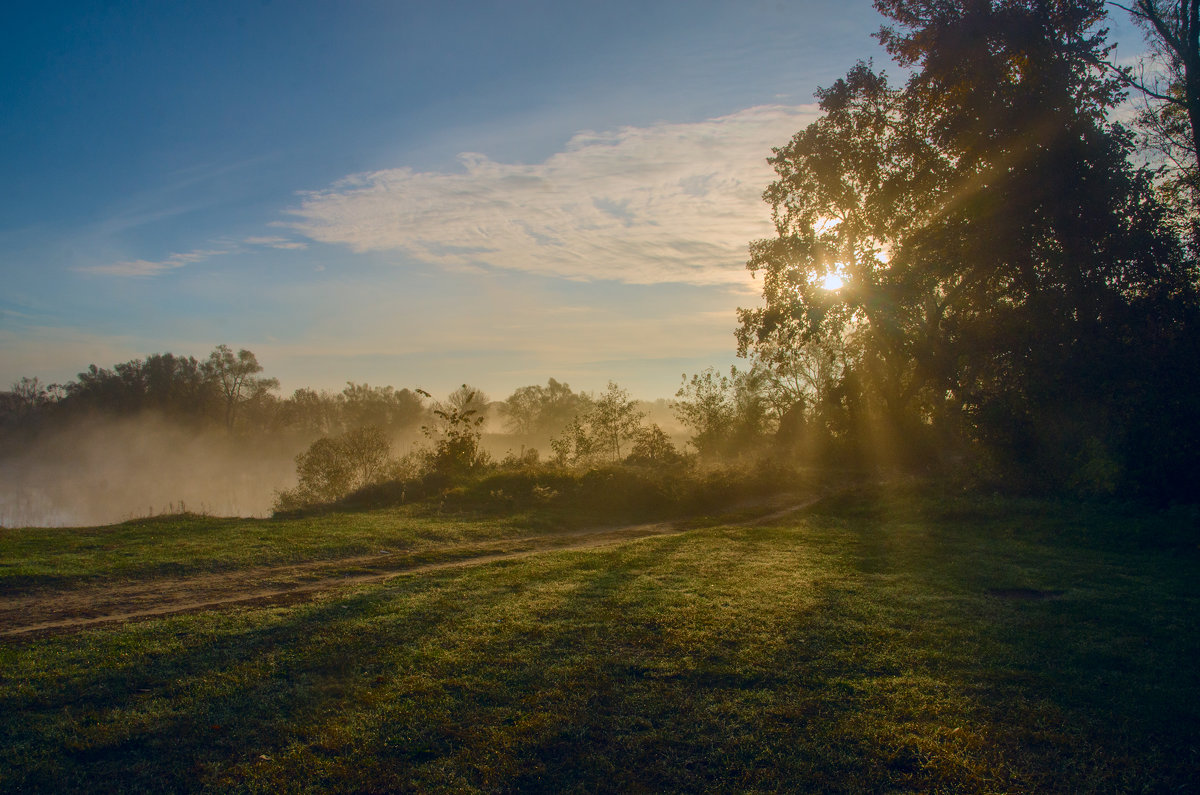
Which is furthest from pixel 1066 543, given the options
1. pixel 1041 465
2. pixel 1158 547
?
pixel 1041 465

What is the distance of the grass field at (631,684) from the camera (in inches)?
142

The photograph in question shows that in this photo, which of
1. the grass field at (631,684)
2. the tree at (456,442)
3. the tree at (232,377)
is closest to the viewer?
the grass field at (631,684)

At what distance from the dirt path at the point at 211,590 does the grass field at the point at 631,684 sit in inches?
15.4

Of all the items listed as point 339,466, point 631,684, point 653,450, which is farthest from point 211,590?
point 339,466

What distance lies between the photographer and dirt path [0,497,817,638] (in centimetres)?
643

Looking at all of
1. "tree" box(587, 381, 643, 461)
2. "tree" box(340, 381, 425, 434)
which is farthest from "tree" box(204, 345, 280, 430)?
"tree" box(587, 381, 643, 461)

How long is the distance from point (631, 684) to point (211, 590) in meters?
5.71

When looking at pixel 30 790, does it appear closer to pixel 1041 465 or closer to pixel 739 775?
pixel 739 775

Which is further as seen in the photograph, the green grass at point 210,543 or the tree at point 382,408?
the tree at point 382,408

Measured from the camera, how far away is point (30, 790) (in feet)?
11.2


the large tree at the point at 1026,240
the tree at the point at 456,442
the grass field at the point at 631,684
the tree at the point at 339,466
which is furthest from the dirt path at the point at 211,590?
the tree at the point at 339,466

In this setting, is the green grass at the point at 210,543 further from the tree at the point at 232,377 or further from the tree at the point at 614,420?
the tree at the point at 232,377

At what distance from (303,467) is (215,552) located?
84.0 ft

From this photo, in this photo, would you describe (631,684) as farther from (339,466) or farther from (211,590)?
(339,466)
